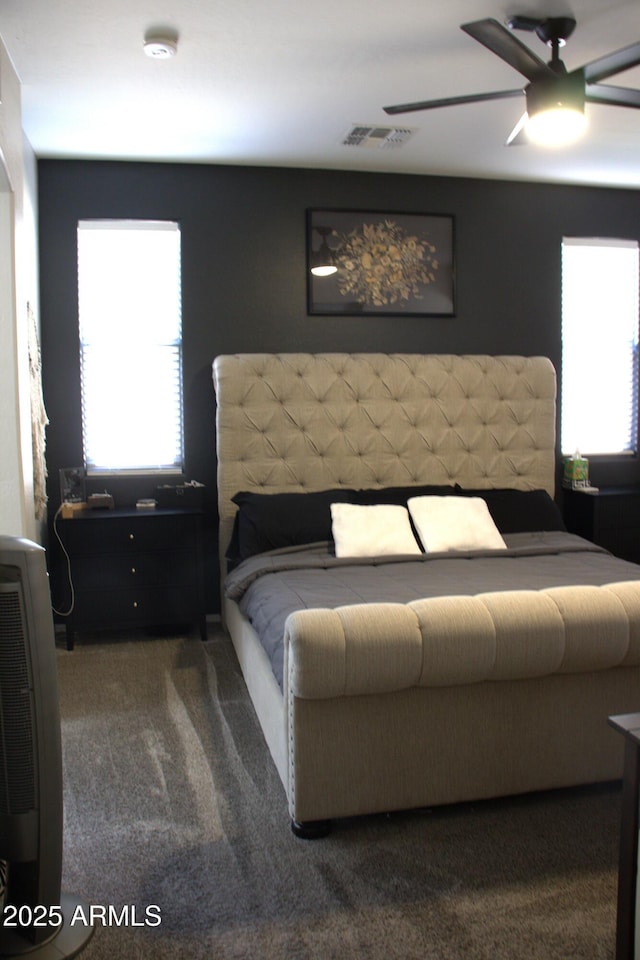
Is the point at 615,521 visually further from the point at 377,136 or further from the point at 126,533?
the point at 126,533

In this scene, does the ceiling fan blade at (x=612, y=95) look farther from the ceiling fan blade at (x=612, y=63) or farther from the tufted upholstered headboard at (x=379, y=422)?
the tufted upholstered headboard at (x=379, y=422)

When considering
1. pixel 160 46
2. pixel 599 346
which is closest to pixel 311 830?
pixel 160 46

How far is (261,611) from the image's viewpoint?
122 inches

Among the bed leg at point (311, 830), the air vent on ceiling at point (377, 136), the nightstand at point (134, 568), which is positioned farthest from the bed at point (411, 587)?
the air vent on ceiling at point (377, 136)

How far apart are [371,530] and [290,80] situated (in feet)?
6.94

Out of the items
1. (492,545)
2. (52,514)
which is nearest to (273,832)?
(492,545)

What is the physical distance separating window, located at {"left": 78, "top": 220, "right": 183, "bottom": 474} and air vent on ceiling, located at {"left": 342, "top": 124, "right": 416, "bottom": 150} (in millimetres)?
1161

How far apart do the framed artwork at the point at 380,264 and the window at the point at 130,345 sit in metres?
0.87

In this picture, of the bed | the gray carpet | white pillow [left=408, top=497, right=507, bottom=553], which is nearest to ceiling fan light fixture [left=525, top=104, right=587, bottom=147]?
the bed

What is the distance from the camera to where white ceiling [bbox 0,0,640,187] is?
2855mm

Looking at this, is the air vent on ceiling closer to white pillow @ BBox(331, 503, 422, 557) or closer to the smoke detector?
the smoke detector

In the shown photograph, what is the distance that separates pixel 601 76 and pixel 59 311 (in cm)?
310

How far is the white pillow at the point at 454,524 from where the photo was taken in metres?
3.94

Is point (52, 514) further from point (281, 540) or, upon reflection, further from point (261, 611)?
point (261, 611)
